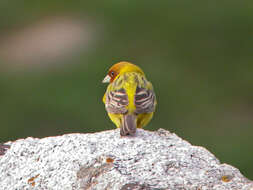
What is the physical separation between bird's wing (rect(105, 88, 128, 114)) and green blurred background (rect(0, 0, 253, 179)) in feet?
16.9

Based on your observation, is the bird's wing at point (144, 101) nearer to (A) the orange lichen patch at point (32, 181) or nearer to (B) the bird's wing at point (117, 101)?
(B) the bird's wing at point (117, 101)

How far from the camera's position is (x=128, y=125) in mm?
7496

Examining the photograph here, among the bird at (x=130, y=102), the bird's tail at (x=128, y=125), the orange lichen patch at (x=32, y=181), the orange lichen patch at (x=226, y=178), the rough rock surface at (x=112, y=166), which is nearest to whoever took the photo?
the rough rock surface at (x=112, y=166)

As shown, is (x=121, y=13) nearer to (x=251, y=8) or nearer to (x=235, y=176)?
(x=251, y=8)

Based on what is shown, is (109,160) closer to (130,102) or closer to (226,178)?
(226,178)

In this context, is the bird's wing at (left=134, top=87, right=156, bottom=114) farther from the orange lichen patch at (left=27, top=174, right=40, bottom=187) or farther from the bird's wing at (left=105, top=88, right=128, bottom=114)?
the orange lichen patch at (left=27, top=174, right=40, bottom=187)

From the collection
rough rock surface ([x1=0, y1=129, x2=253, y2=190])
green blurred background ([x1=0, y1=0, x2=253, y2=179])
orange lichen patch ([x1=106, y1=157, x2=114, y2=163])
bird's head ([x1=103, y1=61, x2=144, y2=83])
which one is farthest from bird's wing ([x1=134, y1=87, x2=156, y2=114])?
green blurred background ([x1=0, y1=0, x2=253, y2=179])

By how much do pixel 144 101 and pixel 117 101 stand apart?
0.30 meters

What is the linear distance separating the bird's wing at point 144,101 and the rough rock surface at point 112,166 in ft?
4.33

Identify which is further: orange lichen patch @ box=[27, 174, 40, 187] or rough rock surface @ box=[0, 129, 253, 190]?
orange lichen patch @ box=[27, 174, 40, 187]

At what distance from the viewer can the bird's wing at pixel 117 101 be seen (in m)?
8.37

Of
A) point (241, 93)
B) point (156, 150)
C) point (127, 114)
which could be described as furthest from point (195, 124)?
point (156, 150)

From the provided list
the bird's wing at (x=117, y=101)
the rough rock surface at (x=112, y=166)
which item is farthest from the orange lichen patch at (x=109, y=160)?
the bird's wing at (x=117, y=101)

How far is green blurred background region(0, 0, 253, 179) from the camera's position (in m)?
15.2
